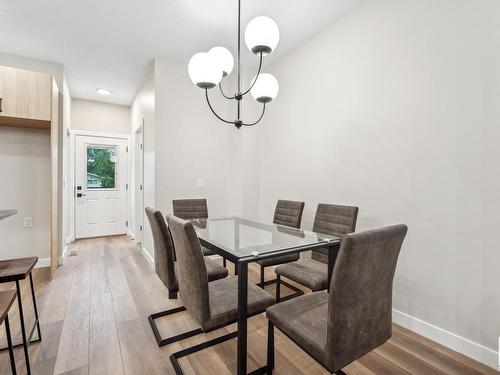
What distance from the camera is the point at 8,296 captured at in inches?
53.5

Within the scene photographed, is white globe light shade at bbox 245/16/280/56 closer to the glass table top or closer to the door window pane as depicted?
the glass table top

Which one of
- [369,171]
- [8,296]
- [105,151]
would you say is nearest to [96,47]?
[105,151]

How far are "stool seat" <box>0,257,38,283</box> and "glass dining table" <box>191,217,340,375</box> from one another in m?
1.08

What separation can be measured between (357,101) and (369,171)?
0.68 m

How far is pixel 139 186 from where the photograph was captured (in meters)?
4.57

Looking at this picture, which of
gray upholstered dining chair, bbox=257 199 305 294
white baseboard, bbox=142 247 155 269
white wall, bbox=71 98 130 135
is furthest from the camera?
white wall, bbox=71 98 130 135

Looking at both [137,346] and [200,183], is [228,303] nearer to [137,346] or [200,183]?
[137,346]

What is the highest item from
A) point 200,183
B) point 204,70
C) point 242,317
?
point 204,70

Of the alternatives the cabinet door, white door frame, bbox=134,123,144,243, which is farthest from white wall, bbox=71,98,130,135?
the cabinet door

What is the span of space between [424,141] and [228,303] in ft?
6.01

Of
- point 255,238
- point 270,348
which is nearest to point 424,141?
point 255,238

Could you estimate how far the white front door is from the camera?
5.07m

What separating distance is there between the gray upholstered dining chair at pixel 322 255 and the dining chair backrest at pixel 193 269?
0.91 meters

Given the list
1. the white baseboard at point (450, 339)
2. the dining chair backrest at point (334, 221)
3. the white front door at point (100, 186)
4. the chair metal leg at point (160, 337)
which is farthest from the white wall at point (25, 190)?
the white baseboard at point (450, 339)
